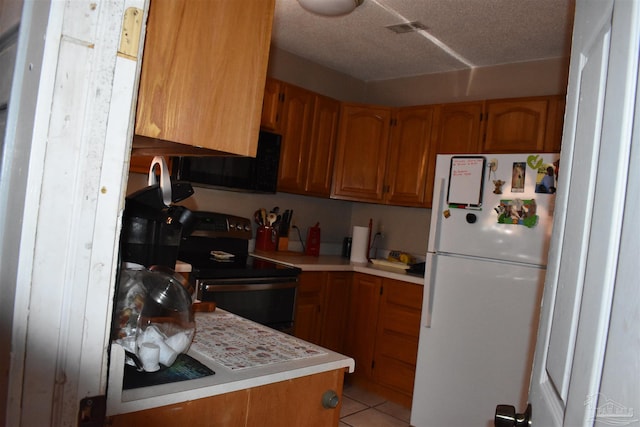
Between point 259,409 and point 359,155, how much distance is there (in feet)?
9.83

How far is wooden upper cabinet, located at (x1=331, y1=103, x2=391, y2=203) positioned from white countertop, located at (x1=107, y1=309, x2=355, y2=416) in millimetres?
2679

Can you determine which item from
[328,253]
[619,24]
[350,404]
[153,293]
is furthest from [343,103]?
[619,24]

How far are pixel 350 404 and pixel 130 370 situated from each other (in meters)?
2.54

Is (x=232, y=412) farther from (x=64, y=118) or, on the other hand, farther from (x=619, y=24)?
(x=619, y=24)

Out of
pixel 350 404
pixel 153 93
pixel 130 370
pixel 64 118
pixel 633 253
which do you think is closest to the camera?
pixel 633 253

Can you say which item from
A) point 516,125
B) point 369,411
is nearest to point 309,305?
point 369,411

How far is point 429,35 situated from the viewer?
10.4ft

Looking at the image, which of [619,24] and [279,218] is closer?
[619,24]

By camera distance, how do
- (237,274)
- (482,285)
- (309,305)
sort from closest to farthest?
(482,285), (237,274), (309,305)

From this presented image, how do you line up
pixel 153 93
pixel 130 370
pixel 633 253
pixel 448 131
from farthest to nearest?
1. pixel 448 131
2. pixel 130 370
3. pixel 153 93
4. pixel 633 253

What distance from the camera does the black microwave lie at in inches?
119

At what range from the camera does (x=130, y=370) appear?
97 cm

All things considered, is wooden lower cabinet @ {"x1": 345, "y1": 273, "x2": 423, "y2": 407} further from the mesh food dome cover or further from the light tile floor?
the mesh food dome cover

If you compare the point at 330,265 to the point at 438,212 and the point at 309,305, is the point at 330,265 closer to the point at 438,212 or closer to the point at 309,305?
the point at 309,305
